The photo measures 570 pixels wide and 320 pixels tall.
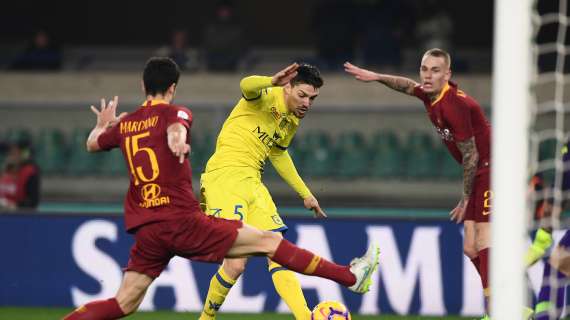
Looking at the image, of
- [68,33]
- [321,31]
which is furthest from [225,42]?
[68,33]

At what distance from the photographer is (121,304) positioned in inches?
243

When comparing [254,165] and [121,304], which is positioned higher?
[254,165]

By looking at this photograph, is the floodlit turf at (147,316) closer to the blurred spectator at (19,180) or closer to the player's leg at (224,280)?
the player's leg at (224,280)

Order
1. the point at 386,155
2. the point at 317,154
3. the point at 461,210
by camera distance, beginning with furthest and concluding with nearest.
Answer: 1. the point at 317,154
2. the point at 386,155
3. the point at 461,210

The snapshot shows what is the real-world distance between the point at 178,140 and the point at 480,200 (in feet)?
7.78

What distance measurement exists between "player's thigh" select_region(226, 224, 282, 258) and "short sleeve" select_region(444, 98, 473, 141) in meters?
1.50

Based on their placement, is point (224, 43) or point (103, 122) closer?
point (103, 122)

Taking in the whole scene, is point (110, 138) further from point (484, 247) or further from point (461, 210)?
point (484, 247)

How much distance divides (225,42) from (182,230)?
8.90 m

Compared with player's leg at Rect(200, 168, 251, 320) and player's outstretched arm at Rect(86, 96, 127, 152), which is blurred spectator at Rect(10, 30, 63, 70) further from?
player's outstretched arm at Rect(86, 96, 127, 152)

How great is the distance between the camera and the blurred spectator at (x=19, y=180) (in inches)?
460

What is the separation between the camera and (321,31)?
590 inches

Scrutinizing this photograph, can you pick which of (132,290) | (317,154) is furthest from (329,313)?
(317,154)

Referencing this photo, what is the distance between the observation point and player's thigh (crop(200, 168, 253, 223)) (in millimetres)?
7219
